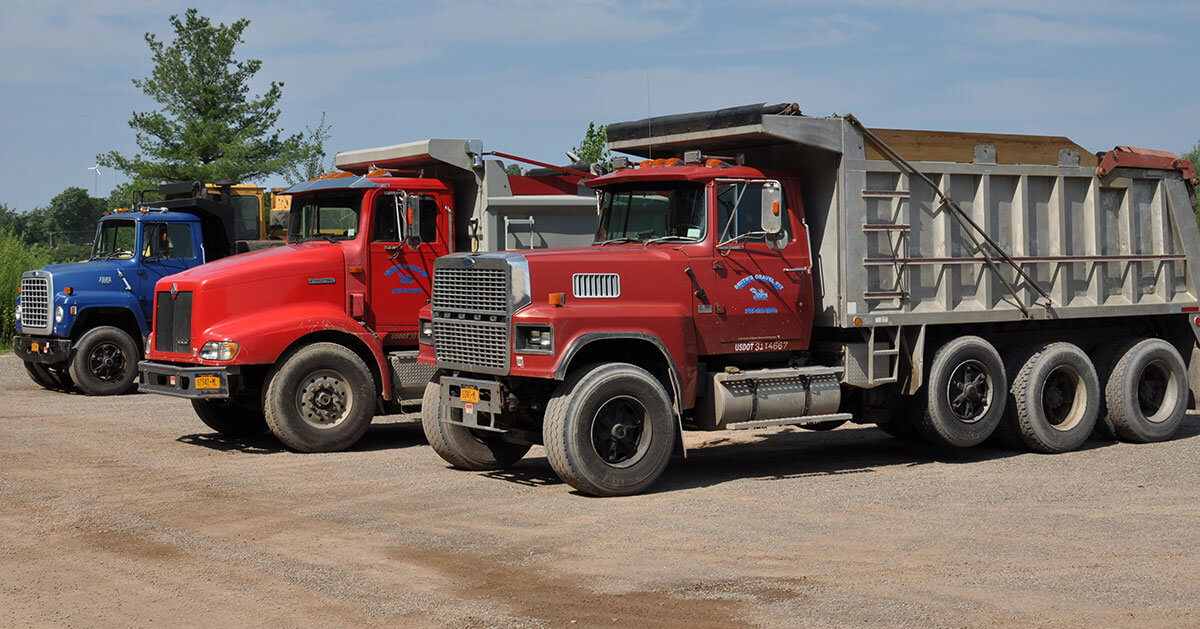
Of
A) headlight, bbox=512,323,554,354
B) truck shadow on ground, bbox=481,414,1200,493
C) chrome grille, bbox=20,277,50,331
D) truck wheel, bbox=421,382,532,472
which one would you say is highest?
chrome grille, bbox=20,277,50,331

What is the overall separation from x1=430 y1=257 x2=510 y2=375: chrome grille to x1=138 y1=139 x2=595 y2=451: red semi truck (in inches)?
89.6

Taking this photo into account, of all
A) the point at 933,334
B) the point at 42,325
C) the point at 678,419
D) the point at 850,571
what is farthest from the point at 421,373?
the point at 42,325

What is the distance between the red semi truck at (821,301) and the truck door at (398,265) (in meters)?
1.86

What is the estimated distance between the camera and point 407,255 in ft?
46.9

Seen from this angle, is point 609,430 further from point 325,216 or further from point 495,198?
point 325,216

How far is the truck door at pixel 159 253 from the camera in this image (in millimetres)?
19750

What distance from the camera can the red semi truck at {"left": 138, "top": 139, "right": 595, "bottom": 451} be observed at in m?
13.4

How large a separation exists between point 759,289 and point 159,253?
11334 millimetres

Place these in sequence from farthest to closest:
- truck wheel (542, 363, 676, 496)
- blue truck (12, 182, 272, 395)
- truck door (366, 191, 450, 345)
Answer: blue truck (12, 182, 272, 395) → truck door (366, 191, 450, 345) → truck wheel (542, 363, 676, 496)

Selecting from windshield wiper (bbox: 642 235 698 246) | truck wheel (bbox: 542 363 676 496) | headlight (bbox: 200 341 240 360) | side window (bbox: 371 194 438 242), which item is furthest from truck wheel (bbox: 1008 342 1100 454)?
headlight (bbox: 200 341 240 360)

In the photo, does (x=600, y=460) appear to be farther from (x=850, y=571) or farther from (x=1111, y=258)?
(x=1111, y=258)

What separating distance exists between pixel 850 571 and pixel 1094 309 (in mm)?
7044

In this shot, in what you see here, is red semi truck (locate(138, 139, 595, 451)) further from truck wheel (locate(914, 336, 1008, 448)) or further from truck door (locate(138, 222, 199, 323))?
truck door (locate(138, 222, 199, 323))

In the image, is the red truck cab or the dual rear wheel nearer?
the red truck cab
